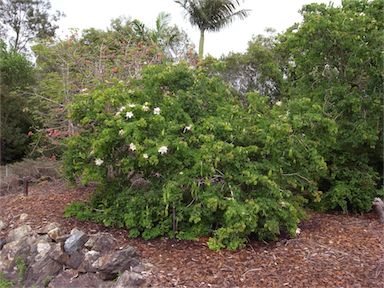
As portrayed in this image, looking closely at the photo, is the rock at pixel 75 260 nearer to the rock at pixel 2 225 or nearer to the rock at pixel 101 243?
the rock at pixel 101 243

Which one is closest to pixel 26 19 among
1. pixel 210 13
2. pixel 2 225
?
pixel 210 13

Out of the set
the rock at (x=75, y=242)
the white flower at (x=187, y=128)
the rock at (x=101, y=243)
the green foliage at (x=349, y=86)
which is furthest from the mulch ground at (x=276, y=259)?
the white flower at (x=187, y=128)

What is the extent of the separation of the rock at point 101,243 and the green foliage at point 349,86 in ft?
10.4

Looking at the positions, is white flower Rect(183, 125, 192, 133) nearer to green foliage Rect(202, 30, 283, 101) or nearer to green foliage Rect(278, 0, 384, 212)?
green foliage Rect(278, 0, 384, 212)

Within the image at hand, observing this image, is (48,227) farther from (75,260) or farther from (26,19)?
(26,19)

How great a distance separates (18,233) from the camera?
5.02m

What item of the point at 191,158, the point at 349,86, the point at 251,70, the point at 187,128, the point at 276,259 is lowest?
the point at 276,259

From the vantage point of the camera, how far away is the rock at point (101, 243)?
4.34 metres

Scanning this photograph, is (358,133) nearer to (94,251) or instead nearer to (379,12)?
(379,12)

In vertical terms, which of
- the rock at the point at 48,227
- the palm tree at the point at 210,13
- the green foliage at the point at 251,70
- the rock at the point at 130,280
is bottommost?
the rock at the point at 130,280

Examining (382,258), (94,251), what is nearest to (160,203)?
(94,251)

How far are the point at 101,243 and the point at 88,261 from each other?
21cm

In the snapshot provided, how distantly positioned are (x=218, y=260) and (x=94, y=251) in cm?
117

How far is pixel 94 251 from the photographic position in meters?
4.30
